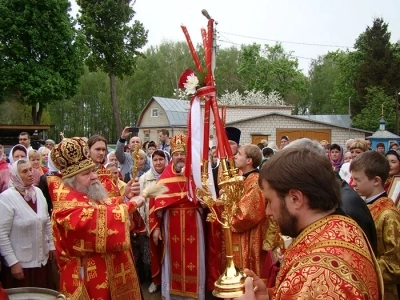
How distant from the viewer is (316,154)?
1640 millimetres

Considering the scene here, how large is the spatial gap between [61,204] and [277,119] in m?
23.1

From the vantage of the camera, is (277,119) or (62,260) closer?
(62,260)

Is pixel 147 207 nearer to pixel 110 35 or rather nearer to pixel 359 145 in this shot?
pixel 359 145

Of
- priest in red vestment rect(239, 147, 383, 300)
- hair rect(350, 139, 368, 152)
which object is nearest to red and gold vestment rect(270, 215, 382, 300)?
priest in red vestment rect(239, 147, 383, 300)

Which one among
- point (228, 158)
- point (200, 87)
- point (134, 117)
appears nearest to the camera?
point (228, 158)

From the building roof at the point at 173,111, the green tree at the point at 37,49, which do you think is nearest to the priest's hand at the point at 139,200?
the green tree at the point at 37,49

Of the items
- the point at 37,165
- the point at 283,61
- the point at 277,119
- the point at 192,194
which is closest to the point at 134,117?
the point at 283,61

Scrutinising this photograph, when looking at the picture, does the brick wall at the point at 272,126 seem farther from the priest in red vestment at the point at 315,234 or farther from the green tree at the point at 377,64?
the priest in red vestment at the point at 315,234

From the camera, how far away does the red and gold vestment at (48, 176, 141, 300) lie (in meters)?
3.09

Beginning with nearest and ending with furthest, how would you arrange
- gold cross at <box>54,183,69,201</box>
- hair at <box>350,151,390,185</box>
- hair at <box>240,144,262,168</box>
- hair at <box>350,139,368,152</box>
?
hair at <box>350,151,390,185</box> → gold cross at <box>54,183,69,201</box> → hair at <box>240,144,262,168</box> → hair at <box>350,139,368,152</box>

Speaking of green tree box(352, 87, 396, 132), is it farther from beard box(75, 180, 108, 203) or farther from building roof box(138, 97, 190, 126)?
beard box(75, 180, 108, 203)

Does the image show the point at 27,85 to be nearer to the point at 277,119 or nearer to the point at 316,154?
the point at 277,119

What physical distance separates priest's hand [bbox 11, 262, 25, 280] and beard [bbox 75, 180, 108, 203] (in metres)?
Answer: 1.32

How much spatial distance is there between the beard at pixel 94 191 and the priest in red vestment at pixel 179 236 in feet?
5.34
